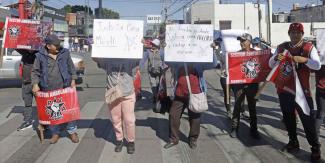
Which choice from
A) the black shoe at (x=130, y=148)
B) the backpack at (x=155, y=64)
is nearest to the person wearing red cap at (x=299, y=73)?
the black shoe at (x=130, y=148)

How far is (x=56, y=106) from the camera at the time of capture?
6.95 meters

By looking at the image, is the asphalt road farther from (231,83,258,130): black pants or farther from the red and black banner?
the red and black banner

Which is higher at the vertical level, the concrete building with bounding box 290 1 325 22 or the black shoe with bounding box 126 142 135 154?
the concrete building with bounding box 290 1 325 22

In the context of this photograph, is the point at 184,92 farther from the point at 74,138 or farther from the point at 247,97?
the point at 74,138

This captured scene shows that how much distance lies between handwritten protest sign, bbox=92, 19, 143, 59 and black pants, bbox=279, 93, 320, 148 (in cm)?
210

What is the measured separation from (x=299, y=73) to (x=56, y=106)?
352 cm

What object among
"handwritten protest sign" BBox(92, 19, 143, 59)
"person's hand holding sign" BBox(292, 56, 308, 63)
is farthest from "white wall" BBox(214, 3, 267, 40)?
"person's hand holding sign" BBox(292, 56, 308, 63)

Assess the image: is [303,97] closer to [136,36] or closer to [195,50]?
[195,50]

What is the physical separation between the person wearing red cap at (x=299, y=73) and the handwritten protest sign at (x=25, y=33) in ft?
13.3

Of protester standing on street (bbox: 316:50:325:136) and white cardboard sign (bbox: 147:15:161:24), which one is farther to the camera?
white cardboard sign (bbox: 147:15:161:24)

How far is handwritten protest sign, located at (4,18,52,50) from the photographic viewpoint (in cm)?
790

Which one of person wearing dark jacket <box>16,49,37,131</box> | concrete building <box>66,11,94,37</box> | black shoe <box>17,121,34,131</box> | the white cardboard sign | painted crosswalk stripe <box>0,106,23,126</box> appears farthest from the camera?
concrete building <box>66,11,94,37</box>

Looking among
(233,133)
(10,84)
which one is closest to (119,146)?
(233,133)

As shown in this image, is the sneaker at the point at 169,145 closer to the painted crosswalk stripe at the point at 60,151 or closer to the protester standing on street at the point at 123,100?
the protester standing on street at the point at 123,100
